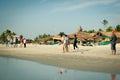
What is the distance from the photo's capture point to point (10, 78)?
7.61m

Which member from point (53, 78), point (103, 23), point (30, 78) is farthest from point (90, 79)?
point (103, 23)

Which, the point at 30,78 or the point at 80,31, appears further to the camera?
the point at 80,31

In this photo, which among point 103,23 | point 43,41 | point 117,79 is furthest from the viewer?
point 103,23

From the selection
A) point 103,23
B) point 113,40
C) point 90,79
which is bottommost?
point 90,79

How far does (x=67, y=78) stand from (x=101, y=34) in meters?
36.0

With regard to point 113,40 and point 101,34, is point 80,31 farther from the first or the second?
point 113,40

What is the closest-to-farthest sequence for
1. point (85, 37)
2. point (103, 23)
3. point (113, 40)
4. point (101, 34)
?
point (113, 40) → point (85, 37) → point (101, 34) → point (103, 23)

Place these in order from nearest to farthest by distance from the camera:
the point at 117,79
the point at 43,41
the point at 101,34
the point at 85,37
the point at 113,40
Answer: the point at 117,79, the point at 113,40, the point at 85,37, the point at 101,34, the point at 43,41

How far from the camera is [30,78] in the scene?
25.1ft

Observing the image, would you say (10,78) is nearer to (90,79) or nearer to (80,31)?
(90,79)

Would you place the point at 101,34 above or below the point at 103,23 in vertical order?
below

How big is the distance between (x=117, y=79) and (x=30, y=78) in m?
2.83

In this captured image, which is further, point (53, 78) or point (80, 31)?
point (80, 31)

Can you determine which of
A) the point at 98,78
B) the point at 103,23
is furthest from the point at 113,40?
the point at 103,23
